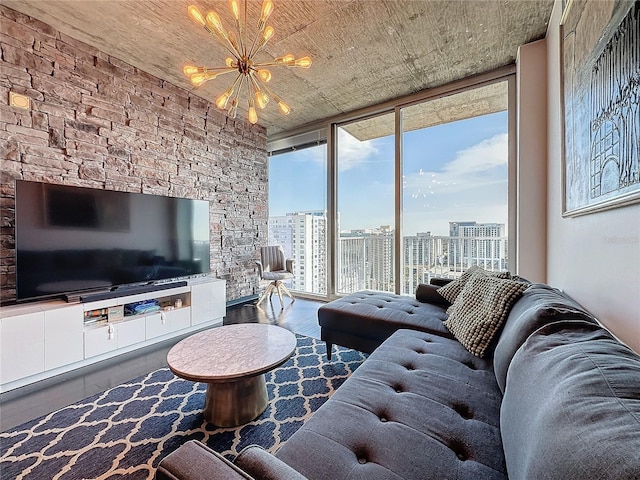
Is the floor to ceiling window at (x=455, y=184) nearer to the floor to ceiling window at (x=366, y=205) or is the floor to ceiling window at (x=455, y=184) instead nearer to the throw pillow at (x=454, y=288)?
the floor to ceiling window at (x=366, y=205)

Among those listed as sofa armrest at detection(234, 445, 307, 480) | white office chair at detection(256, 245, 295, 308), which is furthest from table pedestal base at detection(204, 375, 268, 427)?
white office chair at detection(256, 245, 295, 308)

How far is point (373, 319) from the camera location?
201 centimetres

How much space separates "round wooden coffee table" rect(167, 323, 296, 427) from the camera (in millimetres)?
Result: 1402

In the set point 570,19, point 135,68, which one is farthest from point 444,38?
point 135,68

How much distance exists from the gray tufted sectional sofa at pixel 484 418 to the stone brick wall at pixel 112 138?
2845 millimetres

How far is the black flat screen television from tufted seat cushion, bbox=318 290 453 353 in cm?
196

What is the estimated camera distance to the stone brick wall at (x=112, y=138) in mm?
2188

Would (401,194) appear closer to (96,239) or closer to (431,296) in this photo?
(431,296)

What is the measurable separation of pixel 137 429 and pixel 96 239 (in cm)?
176

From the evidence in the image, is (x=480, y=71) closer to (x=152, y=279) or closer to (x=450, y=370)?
(x=450, y=370)

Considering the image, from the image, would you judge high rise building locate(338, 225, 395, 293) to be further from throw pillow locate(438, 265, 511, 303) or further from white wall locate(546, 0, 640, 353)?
white wall locate(546, 0, 640, 353)

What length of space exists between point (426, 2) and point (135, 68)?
9.77 ft

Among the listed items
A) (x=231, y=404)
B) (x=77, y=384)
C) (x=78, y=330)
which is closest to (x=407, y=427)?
(x=231, y=404)

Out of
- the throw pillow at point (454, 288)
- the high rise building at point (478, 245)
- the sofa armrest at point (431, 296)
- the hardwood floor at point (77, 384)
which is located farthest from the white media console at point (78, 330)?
the high rise building at point (478, 245)
